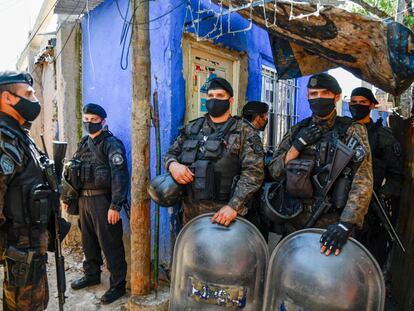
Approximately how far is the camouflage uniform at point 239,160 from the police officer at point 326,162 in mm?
186

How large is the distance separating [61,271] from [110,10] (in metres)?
3.35

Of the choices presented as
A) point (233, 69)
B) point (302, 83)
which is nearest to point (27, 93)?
point (233, 69)

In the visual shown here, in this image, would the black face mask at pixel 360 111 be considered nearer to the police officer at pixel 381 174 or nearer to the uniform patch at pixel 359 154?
the police officer at pixel 381 174

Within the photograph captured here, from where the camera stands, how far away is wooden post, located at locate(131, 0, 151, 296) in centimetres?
300

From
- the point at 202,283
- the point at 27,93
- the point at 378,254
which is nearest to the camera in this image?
the point at 202,283

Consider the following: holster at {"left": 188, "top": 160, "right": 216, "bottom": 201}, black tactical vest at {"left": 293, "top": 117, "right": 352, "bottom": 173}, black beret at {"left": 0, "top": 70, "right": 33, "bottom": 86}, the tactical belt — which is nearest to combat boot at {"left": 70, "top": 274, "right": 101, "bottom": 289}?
the tactical belt

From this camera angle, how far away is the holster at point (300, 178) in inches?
105

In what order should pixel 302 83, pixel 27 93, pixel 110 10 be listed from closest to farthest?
pixel 27 93, pixel 110 10, pixel 302 83

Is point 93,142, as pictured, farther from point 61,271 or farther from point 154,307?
point 154,307

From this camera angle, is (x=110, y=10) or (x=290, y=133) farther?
(x=110, y=10)

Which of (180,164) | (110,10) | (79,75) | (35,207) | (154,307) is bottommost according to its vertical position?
(154,307)

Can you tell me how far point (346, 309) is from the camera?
6.81 ft

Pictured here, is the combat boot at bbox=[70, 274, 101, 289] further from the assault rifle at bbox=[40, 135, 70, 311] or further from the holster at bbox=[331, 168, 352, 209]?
the holster at bbox=[331, 168, 352, 209]

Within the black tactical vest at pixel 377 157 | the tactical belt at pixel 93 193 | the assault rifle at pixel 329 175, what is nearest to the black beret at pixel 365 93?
the black tactical vest at pixel 377 157
